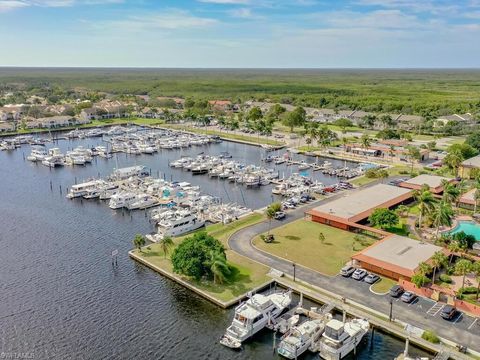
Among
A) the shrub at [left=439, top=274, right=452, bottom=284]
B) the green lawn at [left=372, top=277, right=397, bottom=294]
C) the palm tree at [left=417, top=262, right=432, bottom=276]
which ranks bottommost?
the green lawn at [left=372, top=277, right=397, bottom=294]

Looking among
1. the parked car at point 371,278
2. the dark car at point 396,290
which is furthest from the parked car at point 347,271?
the dark car at point 396,290

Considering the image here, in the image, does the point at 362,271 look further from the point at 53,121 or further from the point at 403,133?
the point at 53,121

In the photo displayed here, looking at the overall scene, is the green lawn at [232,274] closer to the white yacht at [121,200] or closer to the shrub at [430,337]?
the shrub at [430,337]

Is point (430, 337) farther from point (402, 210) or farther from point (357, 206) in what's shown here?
point (402, 210)

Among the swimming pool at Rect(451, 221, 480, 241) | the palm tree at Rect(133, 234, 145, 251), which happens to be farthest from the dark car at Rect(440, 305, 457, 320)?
the palm tree at Rect(133, 234, 145, 251)

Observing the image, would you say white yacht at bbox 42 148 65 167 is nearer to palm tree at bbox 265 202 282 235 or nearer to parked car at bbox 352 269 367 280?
palm tree at bbox 265 202 282 235

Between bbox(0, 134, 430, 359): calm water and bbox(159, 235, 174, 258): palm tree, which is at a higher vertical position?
bbox(159, 235, 174, 258): palm tree
